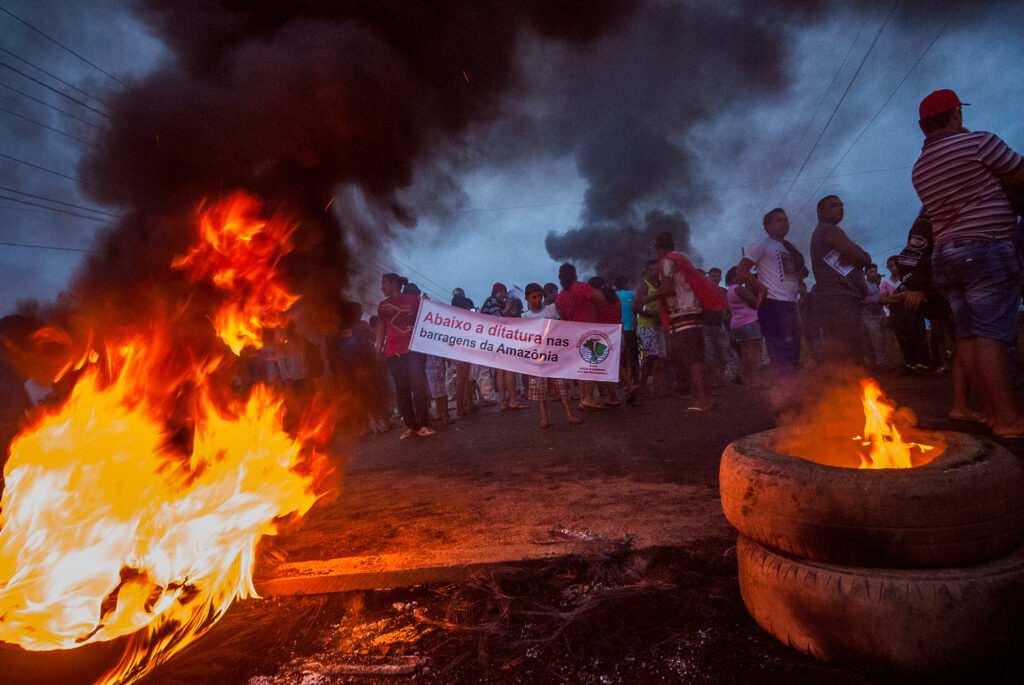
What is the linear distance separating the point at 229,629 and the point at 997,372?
4.68 metres

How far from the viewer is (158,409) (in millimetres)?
2924

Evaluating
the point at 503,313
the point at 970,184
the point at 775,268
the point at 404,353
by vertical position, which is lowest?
the point at 404,353

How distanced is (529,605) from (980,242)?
3679 millimetres

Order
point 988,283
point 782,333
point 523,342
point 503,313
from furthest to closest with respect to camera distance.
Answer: point 503,313 < point 523,342 < point 782,333 < point 988,283

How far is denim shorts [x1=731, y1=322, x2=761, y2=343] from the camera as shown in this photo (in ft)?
25.6

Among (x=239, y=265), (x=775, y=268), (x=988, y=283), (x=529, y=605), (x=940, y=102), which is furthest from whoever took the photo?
(x=775, y=268)

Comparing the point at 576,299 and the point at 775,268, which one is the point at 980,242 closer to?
the point at 775,268

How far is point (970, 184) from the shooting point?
3.40 m

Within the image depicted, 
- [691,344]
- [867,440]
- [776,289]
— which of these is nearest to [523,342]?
[691,344]

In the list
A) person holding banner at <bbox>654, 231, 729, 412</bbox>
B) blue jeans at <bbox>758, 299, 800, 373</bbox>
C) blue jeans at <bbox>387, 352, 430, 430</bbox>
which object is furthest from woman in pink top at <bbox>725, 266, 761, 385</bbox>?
blue jeans at <bbox>387, 352, 430, 430</bbox>

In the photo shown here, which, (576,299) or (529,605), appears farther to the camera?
(576,299)

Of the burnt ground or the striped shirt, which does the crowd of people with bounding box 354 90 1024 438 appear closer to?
the striped shirt

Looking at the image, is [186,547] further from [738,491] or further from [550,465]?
[550,465]

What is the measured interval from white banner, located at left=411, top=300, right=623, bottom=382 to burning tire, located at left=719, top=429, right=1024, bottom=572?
5.83 m
